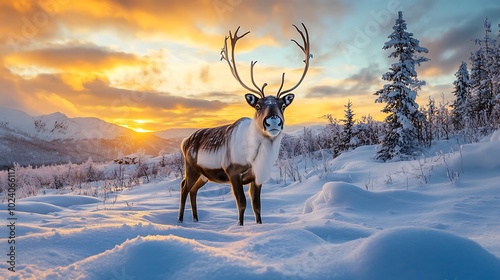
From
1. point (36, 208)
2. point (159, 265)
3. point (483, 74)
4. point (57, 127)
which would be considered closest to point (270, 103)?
point (159, 265)

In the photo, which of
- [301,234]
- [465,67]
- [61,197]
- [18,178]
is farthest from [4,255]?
[465,67]

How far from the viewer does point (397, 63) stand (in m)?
14.5

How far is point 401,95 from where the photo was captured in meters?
14.5

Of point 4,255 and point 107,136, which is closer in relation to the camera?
point 4,255

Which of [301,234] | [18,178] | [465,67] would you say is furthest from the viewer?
[465,67]

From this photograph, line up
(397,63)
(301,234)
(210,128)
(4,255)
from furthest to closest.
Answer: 1. (397,63)
2. (210,128)
3. (301,234)
4. (4,255)

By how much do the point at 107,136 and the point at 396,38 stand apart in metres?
104

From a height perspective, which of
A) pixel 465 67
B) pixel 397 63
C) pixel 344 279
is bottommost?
pixel 344 279

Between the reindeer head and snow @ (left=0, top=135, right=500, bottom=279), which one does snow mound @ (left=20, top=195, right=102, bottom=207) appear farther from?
the reindeer head

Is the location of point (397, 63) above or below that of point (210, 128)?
above

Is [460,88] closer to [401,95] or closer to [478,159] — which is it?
[401,95]

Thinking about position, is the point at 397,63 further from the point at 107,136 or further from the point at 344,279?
the point at 107,136

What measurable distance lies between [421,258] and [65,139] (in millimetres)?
133773

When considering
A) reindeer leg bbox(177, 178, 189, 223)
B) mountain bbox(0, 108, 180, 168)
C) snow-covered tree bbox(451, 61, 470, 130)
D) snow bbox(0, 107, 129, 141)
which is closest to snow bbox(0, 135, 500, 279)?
reindeer leg bbox(177, 178, 189, 223)
